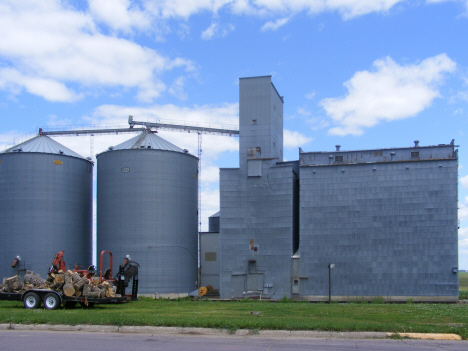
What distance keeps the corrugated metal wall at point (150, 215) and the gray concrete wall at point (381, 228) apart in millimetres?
12468

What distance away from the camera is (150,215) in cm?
4766

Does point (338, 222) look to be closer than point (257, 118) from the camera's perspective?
Yes

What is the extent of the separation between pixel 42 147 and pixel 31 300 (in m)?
27.8

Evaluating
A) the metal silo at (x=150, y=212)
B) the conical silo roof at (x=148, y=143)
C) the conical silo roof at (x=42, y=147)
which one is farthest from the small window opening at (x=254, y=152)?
the conical silo roof at (x=42, y=147)

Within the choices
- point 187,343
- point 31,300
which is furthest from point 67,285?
point 187,343

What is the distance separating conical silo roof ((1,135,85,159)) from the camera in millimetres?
50594

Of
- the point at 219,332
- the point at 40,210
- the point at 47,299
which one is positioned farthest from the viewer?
the point at 40,210

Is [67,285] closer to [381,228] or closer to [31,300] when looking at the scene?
[31,300]

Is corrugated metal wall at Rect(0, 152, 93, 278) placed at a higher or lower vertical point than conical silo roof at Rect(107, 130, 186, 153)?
lower

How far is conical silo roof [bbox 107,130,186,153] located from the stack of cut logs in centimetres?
2300

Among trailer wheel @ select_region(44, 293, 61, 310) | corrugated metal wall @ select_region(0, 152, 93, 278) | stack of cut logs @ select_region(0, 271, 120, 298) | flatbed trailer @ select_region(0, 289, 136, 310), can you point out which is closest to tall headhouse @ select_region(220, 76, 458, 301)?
corrugated metal wall @ select_region(0, 152, 93, 278)

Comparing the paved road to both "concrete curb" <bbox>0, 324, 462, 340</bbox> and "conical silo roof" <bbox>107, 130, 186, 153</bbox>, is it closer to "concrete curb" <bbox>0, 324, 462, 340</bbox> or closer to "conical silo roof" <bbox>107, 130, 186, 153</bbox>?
"concrete curb" <bbox>0, 324, 462, 340</bbox>

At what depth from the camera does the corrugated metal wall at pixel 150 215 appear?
47219 millimetres

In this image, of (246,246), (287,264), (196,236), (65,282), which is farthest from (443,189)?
(65,282)
